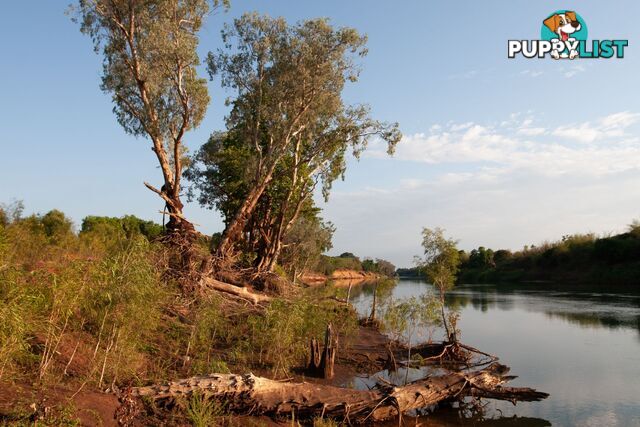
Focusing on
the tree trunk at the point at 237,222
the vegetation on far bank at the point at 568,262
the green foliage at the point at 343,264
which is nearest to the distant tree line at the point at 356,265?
the green foliage at the point at 343,264

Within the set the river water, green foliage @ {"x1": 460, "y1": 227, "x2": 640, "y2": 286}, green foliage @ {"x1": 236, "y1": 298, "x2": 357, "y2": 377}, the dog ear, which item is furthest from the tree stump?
green foliage @ {"x1": 460, "y1": 227, "x2": 640, "y2": 286}

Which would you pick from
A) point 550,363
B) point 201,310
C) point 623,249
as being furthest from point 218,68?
point 623,249

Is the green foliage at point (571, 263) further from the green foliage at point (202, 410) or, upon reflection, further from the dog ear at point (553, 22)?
the green foliage at point (202, 410)

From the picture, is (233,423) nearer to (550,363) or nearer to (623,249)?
(550,363)

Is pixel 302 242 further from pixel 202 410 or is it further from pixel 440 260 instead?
pixel 202 410

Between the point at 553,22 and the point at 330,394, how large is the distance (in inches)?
606

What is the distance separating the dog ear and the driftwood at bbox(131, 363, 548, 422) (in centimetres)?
1263

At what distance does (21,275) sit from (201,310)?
4927 millimetres

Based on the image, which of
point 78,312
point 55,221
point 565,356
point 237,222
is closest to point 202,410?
point 78,312

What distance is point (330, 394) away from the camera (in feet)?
32.0

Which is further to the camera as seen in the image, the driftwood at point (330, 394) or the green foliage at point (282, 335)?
the green foliage at point (282, 335)

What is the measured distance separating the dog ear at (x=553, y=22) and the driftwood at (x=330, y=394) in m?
12.6

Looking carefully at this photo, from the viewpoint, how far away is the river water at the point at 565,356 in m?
11.2

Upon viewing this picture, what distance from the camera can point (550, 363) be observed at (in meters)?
17.0
